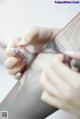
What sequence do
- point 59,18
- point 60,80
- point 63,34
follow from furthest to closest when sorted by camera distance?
point 59,18 → point 63,34 → point 60,80

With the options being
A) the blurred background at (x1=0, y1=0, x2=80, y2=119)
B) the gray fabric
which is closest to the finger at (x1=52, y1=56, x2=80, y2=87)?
the gray fabric

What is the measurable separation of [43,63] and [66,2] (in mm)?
165

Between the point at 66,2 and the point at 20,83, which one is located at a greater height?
the point at 66,2

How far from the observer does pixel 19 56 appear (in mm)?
494

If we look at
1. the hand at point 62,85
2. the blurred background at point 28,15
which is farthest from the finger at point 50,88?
the blurred background at point 28,15

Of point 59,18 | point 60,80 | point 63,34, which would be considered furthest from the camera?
point 59,18

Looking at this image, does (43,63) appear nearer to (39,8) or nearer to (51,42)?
(51,42)

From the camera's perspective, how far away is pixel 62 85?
1.02ft

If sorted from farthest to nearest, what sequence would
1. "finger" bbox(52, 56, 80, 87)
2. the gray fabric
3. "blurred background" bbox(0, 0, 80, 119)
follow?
"blurred background" bbox(0, 0, 80, 119) → the gray fabric → "finger" bbox(52, 56, 80, 87)

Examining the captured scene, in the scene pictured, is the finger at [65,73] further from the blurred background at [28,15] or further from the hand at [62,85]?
the blurred background at [28,15]

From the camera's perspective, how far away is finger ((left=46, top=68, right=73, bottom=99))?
0.31m

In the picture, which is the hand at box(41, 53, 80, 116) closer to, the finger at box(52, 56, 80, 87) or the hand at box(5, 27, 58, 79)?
the finger at box(52, 56, 80, 87)

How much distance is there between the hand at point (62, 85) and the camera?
12.1 inches

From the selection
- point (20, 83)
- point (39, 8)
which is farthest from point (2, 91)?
point (39, 8)
